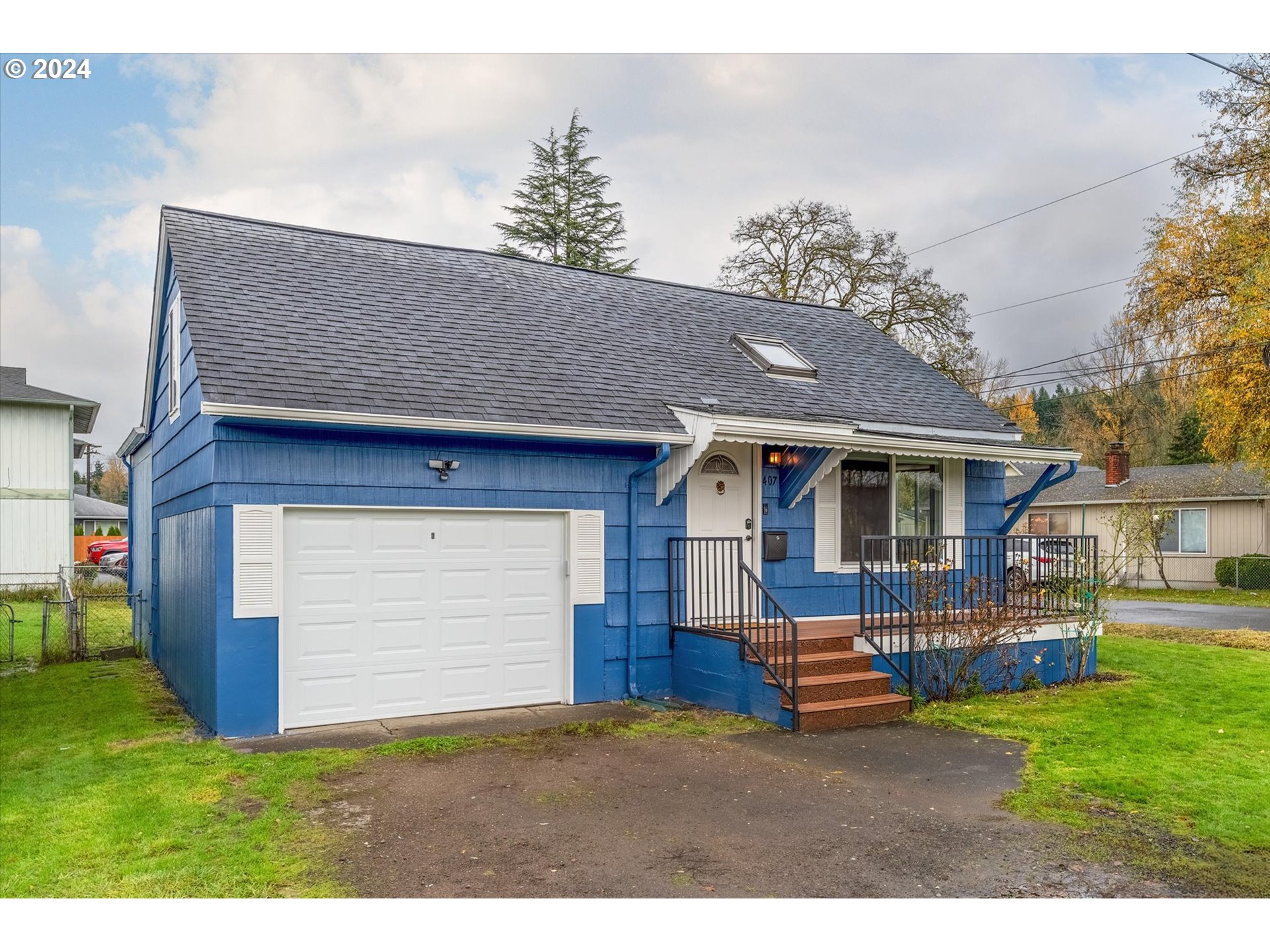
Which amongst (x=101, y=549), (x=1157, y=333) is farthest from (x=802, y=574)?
(x=101, y=549)

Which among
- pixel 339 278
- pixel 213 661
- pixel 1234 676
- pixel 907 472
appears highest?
pixel 339 278

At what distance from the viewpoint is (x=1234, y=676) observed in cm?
984

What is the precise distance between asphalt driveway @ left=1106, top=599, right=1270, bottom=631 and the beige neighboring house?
13.8ft

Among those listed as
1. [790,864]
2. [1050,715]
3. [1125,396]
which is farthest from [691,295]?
[1125,396]

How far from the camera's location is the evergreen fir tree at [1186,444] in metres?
33.9

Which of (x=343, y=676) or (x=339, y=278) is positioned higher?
(x=339, y=278)

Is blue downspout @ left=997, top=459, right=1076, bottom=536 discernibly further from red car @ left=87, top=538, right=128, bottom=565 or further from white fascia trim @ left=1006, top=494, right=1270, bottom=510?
red car @ left=87, top=538, right=128, bottom=565

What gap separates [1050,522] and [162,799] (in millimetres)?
28592

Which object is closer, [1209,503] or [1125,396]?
[1209,503]

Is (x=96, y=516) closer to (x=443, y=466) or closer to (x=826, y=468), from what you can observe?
(x=443, y=466)

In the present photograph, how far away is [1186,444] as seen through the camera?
113 ft

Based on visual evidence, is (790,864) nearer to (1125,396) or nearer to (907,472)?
(907,472)

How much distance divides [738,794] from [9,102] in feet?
32.9

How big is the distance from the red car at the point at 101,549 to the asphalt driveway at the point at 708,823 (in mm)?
31940
